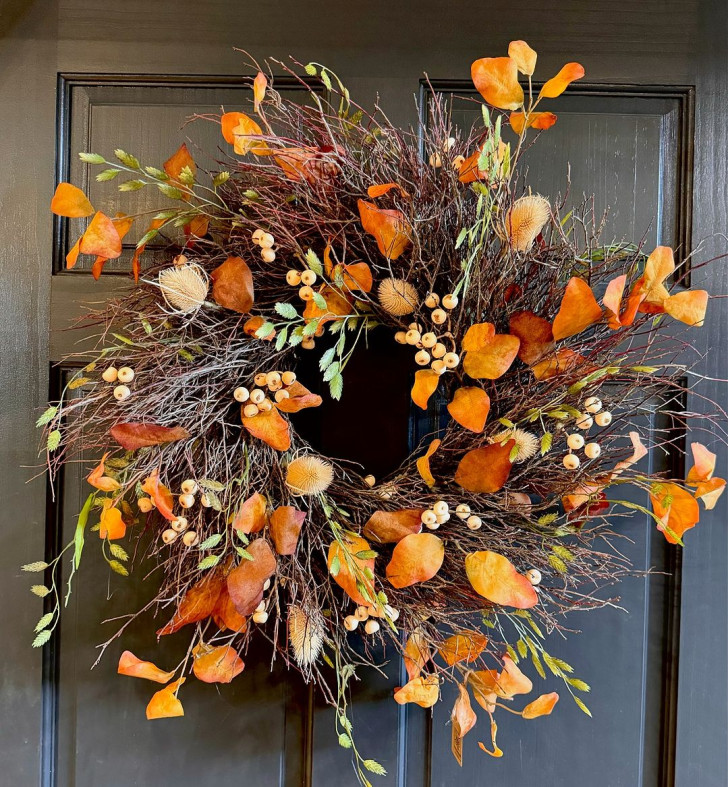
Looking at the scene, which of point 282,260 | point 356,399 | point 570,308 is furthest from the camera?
point 356,399

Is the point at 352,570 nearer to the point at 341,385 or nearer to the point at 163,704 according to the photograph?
the point at 341,385

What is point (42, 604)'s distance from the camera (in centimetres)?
93

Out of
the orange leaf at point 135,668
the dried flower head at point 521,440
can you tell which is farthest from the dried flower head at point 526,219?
the orange leaf at point 135,668

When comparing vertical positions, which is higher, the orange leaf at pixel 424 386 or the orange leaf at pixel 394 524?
the orange leaf at pixel 424 386

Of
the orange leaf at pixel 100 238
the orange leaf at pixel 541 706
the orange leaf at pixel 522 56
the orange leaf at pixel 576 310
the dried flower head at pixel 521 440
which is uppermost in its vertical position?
the orange leaf at pixel 522 56

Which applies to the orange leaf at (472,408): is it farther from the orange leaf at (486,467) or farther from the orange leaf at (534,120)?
the orange leaf at (534,120)

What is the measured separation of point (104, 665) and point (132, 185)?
756 millimetres

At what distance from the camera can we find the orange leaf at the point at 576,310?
0.62m

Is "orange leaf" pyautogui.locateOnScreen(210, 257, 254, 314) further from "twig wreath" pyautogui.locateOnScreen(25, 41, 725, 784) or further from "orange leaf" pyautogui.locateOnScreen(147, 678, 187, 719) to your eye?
"orange leaf" pyautogui.locateOnScreen(147, 678, 187, 719)

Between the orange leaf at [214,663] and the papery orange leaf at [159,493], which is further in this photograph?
the orange leaf at [214,663]

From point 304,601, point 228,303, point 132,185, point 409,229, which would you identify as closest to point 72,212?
point 132,185

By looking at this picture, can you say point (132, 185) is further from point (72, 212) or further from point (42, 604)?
point (42, 604)

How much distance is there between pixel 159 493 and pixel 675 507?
0.63 m

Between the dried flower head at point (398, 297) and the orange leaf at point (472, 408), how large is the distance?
0.41 feet
